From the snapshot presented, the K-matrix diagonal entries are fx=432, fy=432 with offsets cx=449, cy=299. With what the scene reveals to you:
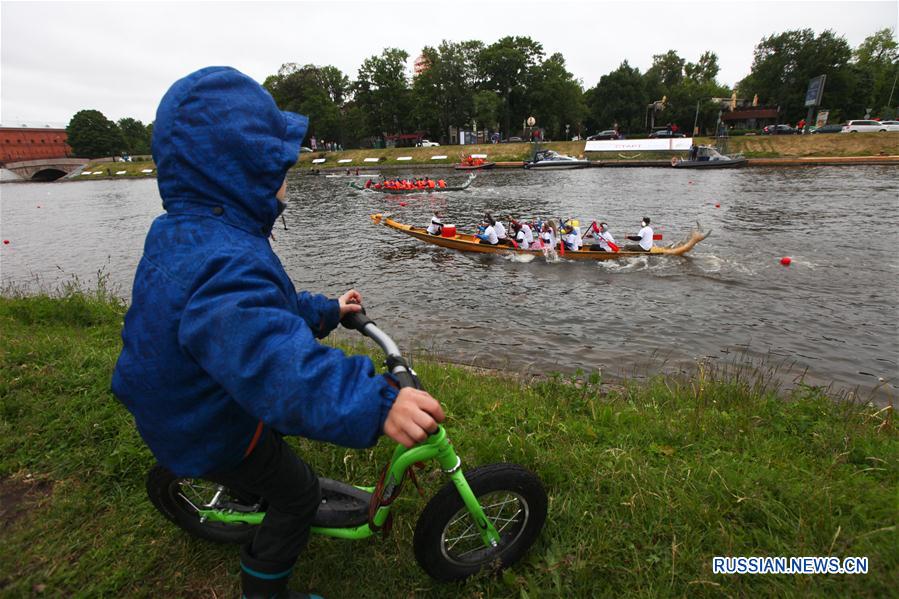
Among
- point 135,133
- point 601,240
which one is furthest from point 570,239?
point 135,133

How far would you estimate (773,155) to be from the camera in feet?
149

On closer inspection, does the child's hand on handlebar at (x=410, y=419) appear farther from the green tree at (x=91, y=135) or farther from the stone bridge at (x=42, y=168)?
the green tree at (x=91, y=135)

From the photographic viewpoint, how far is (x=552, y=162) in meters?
53.7

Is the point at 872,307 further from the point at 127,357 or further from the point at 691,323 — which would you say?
the point at 127,357

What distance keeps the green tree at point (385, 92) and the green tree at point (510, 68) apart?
15714 millimetres

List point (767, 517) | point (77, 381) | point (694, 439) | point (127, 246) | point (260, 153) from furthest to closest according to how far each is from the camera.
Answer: point (127, 246)
point (77, 381)
point (694, 439)
point (767, 517)
point (260, 153)

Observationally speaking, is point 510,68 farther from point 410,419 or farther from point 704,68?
point 410,419

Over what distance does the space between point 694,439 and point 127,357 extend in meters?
4.53

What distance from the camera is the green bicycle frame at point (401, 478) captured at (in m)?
2.14

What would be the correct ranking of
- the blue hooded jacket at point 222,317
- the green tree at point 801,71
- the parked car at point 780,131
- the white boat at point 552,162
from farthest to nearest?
the green tree at point 801,71 → the parked car at point 780,131 → the white boat at point 552,162 → the blue hooded jacket at point 222,317

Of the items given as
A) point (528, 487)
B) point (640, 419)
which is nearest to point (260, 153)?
point (528, 487)

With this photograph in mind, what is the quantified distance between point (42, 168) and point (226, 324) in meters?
111

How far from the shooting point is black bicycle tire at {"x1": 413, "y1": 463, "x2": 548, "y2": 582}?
Answer: 7.73 ft

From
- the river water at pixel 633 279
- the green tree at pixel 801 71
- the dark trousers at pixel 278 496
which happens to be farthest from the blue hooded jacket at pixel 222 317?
the green tree at pixel 801 71
